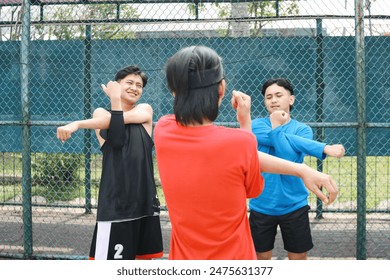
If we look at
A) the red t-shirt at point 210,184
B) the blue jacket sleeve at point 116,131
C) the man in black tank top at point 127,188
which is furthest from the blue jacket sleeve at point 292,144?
the red t-shirt at point 210,184

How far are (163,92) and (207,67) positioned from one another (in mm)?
4252

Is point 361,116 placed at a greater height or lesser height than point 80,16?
lesser

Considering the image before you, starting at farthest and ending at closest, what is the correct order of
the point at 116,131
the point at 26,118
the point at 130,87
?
1. the point at 26,118
2. the point at 130,87
3. the point at 116,131

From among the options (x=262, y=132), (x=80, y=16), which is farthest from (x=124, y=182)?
(x=80, y=16)

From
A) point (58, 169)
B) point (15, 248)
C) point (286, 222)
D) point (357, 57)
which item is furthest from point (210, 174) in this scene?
point (58, 169)

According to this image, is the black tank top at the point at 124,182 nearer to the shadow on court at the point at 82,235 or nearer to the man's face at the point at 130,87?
the man's face at the point at 130,87

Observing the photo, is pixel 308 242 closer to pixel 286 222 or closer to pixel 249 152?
pixel 286 222

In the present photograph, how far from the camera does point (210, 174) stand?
1498 mm

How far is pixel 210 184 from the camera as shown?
1.51 m

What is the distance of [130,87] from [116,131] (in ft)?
1.26

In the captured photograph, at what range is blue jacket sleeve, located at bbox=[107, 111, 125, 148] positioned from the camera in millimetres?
2668

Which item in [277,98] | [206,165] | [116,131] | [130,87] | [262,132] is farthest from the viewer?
[277,98]

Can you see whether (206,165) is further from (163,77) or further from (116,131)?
(163,77)

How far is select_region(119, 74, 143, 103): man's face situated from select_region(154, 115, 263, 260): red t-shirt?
1.45 metres
